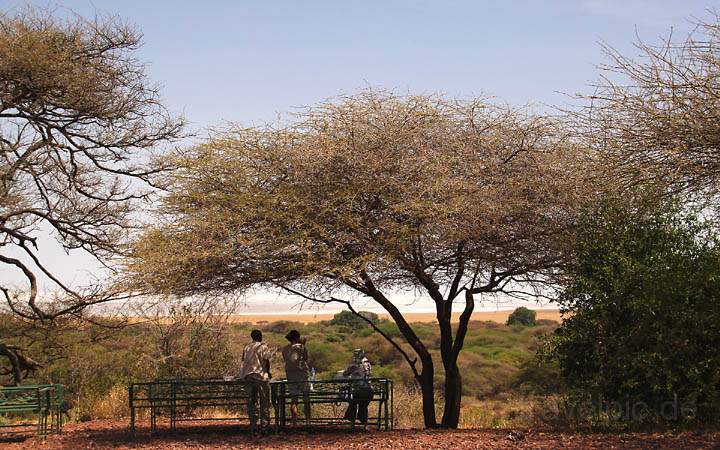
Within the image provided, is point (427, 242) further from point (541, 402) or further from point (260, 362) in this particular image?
point (541, 402)

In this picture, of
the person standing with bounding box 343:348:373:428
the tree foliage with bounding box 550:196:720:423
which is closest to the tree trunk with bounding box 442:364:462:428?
the person standing with bounding box 343:348:373:428

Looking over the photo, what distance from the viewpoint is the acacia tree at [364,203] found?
44.4ft

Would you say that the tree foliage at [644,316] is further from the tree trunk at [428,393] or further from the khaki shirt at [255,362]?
the khaki shirt at [255,362]

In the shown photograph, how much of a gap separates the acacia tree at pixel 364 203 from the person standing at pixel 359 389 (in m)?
1.27

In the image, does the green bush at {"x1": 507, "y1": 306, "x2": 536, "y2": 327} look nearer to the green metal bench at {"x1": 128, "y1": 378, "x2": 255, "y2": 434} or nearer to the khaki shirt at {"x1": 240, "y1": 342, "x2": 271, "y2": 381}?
the green metal bench at {"x1": 128, "y1": 378, "x2": 255, "y2": 434}

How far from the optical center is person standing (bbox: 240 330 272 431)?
13961mm

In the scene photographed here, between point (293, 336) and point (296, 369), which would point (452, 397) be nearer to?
point (296, 369)

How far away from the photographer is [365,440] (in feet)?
42.5

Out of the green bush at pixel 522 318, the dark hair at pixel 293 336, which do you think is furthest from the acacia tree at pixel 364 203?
the green bush at pixel 522 318

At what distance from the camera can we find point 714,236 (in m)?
13.3

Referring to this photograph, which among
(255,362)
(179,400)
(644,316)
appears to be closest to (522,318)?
(179,400)

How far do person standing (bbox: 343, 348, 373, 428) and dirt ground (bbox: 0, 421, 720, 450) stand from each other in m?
0.37

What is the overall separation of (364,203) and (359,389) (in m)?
2.82

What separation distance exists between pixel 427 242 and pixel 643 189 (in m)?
3.23
